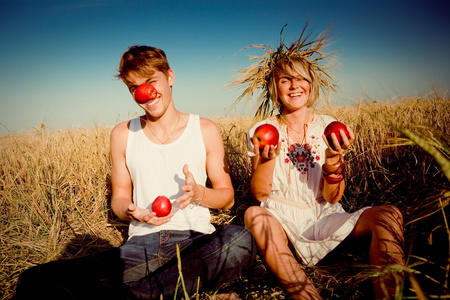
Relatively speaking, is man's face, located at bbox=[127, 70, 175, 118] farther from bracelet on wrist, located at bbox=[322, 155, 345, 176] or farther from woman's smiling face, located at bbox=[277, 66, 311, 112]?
bracelet on wrist, located at bbox=[322, 155, 345, 176]

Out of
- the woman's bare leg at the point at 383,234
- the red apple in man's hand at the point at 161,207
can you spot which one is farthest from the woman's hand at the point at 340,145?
the red apple in man's hand at the point at 161,207

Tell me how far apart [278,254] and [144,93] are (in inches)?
56.1

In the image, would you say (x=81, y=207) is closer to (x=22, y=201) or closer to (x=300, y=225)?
(x=22, y=201)

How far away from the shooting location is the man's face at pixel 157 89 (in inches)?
76.6

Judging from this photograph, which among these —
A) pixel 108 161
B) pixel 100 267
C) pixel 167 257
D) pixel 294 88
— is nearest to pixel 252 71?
pixel 294 88

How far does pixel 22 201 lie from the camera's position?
8.96 ft

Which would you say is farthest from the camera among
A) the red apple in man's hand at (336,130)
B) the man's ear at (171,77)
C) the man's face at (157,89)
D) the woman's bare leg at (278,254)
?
the man's ear at (171,77)

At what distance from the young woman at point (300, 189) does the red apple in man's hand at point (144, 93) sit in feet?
2.66

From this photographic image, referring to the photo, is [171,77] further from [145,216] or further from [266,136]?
[145,216]

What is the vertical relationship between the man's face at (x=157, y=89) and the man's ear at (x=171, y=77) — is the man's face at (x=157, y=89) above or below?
below

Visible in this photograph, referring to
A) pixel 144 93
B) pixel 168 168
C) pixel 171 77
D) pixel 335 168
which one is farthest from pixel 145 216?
pixel 335 168

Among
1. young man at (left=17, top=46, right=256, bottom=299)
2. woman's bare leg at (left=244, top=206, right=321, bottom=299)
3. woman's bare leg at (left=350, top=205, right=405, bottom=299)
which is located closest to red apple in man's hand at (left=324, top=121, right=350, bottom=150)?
woman's bare leg at (left=350, top=205, right=405, bottom=299)

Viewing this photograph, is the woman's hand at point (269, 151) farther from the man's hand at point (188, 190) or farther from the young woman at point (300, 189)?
the man's hand at point (188, 190)

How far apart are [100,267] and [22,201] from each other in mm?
1860
